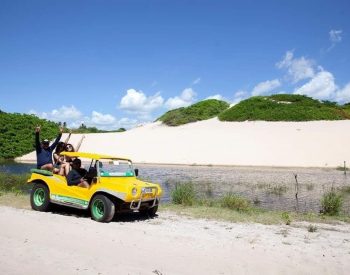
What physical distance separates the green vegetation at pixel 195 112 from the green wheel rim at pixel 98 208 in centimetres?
4244

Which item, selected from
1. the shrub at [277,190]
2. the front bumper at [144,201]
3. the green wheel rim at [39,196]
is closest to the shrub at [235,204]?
the front bumper at [144,201]

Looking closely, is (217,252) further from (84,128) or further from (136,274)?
(84,128)

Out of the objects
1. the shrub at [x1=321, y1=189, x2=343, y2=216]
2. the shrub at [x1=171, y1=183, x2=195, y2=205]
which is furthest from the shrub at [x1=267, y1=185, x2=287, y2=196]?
the shrub at [x1=171, y1=183, x2=195, y2=205]

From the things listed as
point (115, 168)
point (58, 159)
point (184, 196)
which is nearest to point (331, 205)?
point (184, 196)

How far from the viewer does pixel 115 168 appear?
11000 millimetres

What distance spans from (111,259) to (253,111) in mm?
42910

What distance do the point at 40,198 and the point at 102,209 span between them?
Result: 248cm

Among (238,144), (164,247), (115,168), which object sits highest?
(238,144)

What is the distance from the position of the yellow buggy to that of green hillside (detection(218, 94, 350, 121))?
116ft

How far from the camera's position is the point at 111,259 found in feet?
21.4

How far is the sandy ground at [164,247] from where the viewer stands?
6.23 metres

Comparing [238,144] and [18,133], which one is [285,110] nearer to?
[238,144]

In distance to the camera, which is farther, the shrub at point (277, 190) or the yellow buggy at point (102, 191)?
the shrub at point (277, 190)

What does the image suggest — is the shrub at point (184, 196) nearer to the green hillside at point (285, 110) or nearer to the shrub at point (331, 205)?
Answer: the shrub at point (331, 205)
